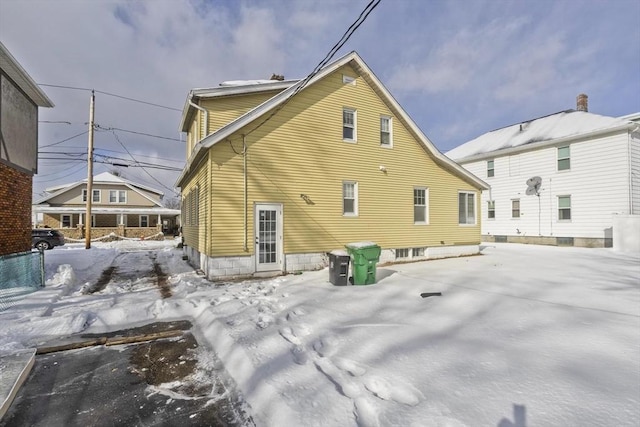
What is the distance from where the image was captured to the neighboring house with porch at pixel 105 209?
108 feet

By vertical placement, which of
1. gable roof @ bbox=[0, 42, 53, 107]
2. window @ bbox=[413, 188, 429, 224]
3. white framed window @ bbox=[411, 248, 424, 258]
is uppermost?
gable roof @ bbox=[0, 42, 53, 107]

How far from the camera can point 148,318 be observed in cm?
661

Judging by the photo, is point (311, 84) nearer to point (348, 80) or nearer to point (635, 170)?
point (348, 80)

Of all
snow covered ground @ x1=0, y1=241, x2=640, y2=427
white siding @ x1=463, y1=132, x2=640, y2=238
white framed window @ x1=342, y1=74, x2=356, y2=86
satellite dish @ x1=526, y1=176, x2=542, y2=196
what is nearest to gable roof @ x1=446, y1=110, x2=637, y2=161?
white siding @ x1=463, y1=132, x2=640, y2=238

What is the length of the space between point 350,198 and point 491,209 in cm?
1653

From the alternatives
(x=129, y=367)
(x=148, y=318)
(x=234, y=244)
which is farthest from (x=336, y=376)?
(x=234, y=244)

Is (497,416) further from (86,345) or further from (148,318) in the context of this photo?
(148,318)

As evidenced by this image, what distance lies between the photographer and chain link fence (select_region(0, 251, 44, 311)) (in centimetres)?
755

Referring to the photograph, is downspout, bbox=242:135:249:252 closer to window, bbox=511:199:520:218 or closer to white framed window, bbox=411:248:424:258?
white framed window, bbox=411:248:424:258

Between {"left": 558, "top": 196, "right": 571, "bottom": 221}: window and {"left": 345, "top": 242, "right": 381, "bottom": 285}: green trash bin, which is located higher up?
{"left": 558, "top": 196, "right": 571, "bottom": 221}: window

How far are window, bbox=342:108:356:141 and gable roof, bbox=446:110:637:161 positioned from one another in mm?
15215

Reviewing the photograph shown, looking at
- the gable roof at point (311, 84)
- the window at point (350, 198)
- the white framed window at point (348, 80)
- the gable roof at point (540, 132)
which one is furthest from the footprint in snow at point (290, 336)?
the gable roof at point (540, 132)

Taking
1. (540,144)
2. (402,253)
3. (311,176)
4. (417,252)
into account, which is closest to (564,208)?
(540,144)

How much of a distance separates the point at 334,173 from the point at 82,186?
119 ft
